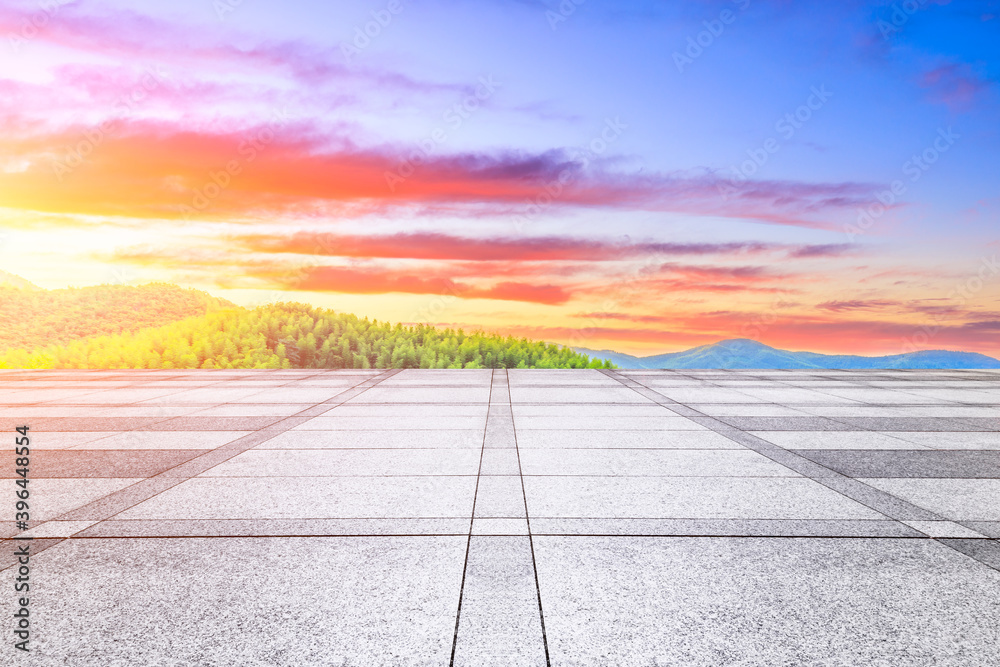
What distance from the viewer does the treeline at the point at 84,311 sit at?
84.3ft

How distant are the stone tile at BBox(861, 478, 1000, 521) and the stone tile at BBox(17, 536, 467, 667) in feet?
13.5

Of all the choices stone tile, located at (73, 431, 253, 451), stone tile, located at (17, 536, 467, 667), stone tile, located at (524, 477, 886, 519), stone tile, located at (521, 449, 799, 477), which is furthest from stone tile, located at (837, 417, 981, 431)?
stone tile, located at (73, 431, 253, 451)

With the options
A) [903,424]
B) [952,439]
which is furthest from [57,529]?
[903,424]

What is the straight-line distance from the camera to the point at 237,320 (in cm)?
2383

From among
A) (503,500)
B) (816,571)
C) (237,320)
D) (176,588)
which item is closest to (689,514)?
(816,571)

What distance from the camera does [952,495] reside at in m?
5.55

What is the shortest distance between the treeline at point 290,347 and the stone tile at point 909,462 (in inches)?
567

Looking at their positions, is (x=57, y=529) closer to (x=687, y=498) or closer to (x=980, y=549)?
(x=687, y=498)

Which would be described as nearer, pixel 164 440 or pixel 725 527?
pixel 725 527

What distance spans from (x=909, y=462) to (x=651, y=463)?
298 centimetres

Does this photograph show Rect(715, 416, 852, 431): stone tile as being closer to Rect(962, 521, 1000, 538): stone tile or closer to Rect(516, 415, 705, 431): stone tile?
Result: Rect(516, 415, 705, 431): stone tile

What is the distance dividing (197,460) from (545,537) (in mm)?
4509

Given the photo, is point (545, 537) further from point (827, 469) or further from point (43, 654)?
point (827, 469)

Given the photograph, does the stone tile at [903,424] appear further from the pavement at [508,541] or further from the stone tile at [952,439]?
the stone tile at [952,439]
